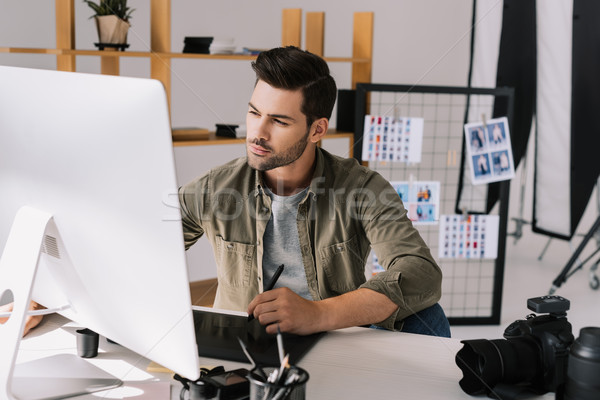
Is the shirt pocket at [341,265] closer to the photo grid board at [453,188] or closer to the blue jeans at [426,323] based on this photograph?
the blue jeans at [426,323]

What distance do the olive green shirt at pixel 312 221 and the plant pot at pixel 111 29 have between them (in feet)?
4.28

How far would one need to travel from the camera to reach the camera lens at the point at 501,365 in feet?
3.41

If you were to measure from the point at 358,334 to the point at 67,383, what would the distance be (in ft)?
1.77

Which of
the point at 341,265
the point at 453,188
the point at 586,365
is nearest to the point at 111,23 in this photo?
the point at 341,265

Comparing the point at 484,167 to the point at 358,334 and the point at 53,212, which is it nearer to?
the point at 358,334

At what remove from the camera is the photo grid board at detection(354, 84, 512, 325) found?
10.0 ft

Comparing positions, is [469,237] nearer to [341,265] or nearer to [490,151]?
[490,151]

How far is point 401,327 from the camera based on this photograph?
60.4 inches

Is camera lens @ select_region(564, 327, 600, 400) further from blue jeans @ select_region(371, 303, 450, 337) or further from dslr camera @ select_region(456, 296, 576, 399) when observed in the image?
blue jeans @ select_region(371, 303, 450, 337)

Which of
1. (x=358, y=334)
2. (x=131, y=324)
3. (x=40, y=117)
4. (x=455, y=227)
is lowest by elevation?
(x=455, y=227)

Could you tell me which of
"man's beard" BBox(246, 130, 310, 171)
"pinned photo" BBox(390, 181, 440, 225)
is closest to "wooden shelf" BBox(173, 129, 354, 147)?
"pinned photo" BBox(390, 181, 440, 225)

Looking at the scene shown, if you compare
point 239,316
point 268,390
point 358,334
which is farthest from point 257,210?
point 268,390

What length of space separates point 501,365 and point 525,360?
38 mm

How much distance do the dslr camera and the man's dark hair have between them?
816 millimetres
